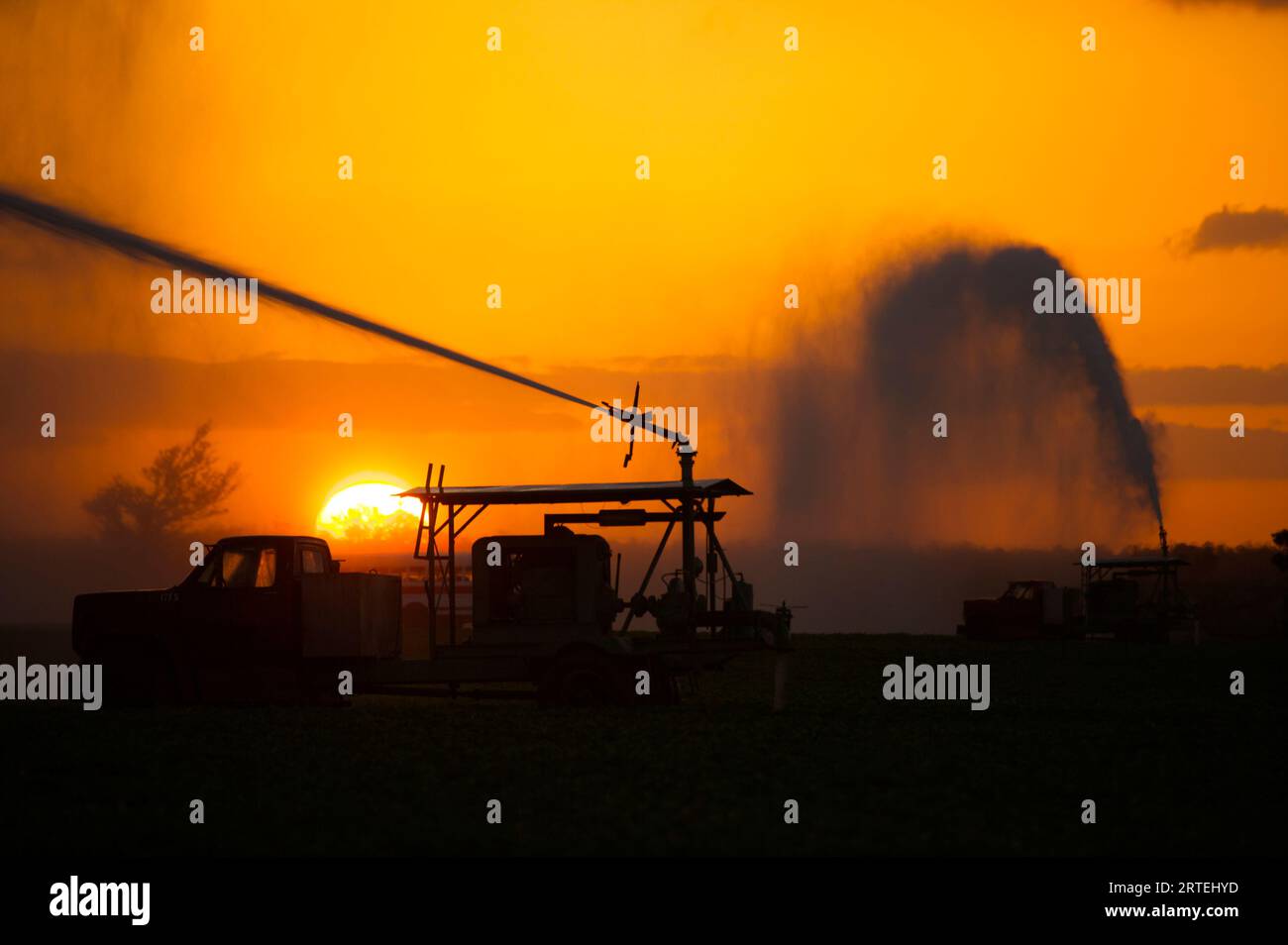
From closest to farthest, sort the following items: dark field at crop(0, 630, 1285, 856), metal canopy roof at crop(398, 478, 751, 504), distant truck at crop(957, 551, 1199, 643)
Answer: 1. dark field at crop(0, 630, 1285, 856)
2. metal canopy roof at crop(398, 478, 751, 504)
3. distant truck at crop(957, 551, 1199, 643)

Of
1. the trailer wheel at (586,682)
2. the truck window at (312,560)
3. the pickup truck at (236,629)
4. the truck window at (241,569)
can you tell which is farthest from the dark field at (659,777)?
the truck window at (312,560)

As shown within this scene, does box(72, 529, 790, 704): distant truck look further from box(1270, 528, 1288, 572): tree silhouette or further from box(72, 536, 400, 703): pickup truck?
box(1270, 528, 1288, 572): tree silhouette

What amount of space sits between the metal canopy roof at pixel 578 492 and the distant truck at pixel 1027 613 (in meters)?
36.7

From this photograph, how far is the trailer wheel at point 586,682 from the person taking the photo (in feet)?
90.7

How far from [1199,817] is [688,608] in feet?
40.0

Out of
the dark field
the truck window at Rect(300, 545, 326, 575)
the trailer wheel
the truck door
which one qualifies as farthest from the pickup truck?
the trailer wheel

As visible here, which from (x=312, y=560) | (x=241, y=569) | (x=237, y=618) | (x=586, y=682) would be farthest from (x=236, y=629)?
(x=586, y=682)

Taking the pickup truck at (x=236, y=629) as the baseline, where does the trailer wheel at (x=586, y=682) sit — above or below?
below

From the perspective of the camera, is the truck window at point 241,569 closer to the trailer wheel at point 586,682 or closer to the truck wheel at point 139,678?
the truck wheel at point 139,678

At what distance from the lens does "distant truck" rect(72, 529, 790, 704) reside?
1089 inches

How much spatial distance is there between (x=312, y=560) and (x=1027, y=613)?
39.0 m

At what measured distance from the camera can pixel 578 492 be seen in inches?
1085

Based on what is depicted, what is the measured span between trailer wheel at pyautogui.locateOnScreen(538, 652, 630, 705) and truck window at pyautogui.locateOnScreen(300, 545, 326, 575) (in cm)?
533
